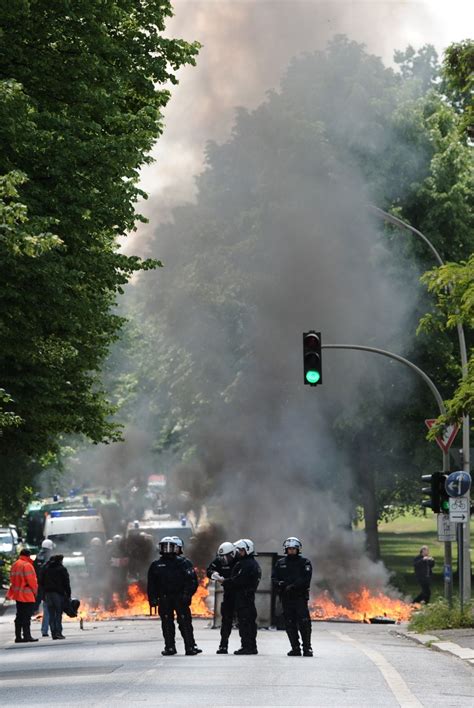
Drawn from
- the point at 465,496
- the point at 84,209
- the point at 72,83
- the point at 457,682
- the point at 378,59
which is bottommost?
the point at 457,682

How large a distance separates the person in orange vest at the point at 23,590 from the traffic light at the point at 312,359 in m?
5.64

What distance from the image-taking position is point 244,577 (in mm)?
21438

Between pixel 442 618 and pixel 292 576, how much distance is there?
7.44 meters

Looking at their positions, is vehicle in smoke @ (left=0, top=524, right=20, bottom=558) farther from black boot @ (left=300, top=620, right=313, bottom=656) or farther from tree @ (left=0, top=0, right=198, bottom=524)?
black boot @ (left=300, top=620, right=313, bottom=656)

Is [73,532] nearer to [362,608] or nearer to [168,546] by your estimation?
[362,608]

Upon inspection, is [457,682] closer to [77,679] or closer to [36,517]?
[77,679]

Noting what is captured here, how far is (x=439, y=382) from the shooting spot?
45969mm

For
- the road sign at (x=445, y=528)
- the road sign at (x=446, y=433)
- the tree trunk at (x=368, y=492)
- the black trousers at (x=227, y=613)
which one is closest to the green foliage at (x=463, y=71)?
the road sign at (x=446, y=433)

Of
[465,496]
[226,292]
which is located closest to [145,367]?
[226,292]

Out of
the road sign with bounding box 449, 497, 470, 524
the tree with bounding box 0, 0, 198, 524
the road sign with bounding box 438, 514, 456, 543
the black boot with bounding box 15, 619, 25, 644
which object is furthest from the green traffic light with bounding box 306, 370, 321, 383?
the black boot with bounding box 15, 619, 25, 644

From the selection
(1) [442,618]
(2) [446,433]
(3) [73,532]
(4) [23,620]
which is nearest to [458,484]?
(2) [446,433]

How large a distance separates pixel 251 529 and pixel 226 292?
22.3 feet

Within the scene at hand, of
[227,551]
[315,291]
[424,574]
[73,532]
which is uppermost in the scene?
[315,291]

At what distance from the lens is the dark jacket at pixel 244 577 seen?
21.4 meters
